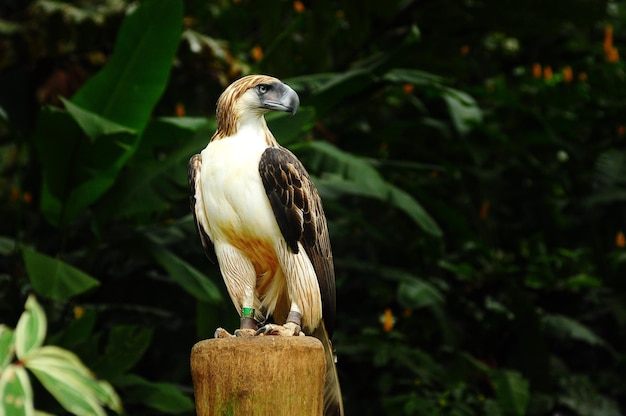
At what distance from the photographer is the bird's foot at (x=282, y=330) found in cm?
277

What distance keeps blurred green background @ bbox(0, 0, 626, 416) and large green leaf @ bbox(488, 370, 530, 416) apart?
15 millimetres

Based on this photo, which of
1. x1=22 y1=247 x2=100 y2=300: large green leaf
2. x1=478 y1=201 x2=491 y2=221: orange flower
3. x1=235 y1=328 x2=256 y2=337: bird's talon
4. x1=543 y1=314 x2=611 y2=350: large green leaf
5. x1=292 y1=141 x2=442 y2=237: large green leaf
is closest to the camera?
x1=235 y1=328 x2=256 y2=337: bird's talon

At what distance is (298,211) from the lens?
2.94 m

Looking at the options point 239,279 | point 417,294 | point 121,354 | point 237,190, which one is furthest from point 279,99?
point 417,294

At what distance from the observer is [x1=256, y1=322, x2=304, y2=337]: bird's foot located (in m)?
2.77

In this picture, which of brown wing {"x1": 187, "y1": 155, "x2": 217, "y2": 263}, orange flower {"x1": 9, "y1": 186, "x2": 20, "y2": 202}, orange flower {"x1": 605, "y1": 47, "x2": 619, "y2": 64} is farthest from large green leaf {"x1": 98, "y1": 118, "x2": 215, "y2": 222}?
orange flower {"x1": 605, "y1": 47, "x2": 619, "y2": 64}

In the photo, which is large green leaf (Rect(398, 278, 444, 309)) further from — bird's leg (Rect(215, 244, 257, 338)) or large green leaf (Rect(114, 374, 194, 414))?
bird's leg (Rect(215, 244, 257, 338))

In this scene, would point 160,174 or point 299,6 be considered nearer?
point 160,174

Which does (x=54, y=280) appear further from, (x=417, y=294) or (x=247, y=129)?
(x=417, y=294)

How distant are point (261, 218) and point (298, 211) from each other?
0.13m

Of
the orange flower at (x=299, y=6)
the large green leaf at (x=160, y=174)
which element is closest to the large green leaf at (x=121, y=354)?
the large green leaf at (x=160, y=174)

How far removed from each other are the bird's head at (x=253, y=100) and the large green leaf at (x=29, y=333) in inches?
31.9

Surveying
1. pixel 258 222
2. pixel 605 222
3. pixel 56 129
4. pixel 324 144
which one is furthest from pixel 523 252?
pixel 258 222

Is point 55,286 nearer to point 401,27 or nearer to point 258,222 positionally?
point 258,222
